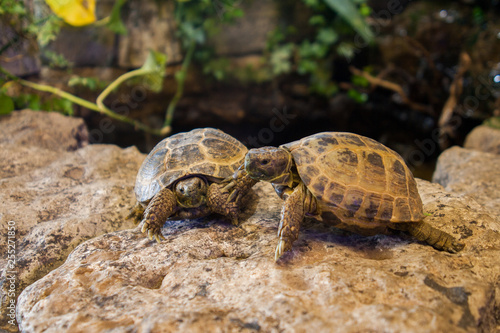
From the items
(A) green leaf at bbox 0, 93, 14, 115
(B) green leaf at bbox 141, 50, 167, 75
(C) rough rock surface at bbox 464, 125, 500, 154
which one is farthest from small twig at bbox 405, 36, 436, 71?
(A) green leaf at bbox 0, 93, 14, 115

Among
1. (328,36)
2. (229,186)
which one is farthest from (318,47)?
(229,186)

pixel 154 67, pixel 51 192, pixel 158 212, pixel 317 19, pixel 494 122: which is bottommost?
pixel 51 192

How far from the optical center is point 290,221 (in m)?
1.99

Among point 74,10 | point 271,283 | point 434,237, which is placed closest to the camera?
point 271,283

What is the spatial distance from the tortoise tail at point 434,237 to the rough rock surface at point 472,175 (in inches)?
46.3

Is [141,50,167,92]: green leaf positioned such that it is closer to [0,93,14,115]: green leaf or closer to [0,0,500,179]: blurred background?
[0,0,500,179]: blurred background

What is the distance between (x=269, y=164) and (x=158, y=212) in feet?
3.02

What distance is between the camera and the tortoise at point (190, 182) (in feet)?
8.07

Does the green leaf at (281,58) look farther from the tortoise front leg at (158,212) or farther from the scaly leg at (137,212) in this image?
the tortoise front leg at (158,212)

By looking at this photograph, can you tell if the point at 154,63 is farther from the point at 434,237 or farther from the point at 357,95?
the point at 434,237

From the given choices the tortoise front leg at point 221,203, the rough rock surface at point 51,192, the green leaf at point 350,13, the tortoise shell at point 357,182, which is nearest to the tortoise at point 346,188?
the tortoise shell at point 357,182

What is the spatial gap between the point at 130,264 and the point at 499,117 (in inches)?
268

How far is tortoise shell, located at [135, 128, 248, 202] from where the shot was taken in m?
2.58

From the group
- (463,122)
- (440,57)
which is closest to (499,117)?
(463,122)
